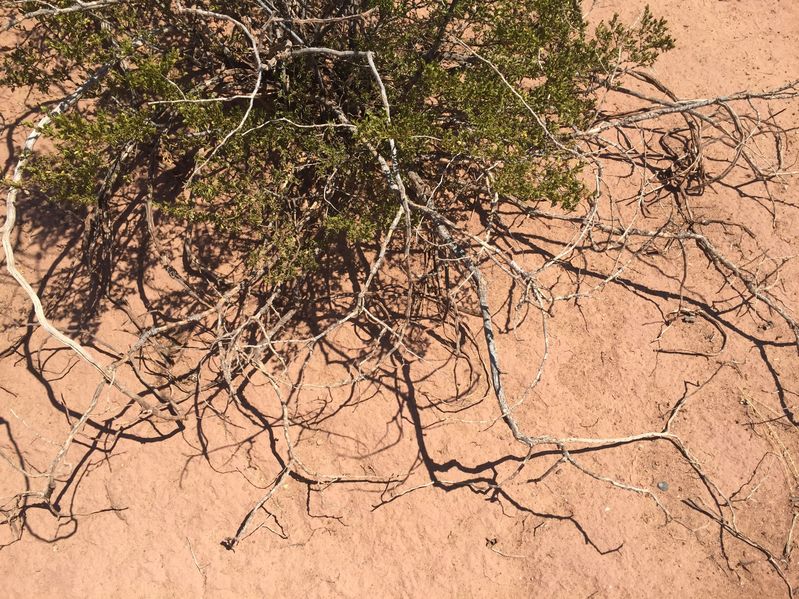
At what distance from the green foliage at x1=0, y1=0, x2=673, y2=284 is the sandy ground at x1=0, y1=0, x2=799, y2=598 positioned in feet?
3.01

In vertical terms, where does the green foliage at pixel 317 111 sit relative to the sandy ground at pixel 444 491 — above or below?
above

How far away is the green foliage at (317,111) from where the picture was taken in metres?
3.05

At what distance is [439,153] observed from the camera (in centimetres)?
378

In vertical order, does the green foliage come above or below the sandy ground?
above

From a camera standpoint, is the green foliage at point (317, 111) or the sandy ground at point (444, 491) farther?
the sandy ground at point (444, 491)

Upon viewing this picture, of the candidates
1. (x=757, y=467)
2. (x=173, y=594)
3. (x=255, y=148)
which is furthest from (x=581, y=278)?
(x=173, y=594)

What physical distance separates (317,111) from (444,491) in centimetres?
239

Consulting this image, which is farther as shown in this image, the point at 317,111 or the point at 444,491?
Result: the point at 317,111

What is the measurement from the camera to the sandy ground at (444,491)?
3256 mm

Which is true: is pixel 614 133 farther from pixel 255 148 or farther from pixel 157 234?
pixel 157 234

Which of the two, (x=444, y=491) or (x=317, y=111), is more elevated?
(x=317, y=111)

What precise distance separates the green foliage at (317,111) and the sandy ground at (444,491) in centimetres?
92

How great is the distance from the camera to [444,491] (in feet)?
11.1

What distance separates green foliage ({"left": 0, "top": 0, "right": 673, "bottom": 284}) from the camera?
3.05 metres
